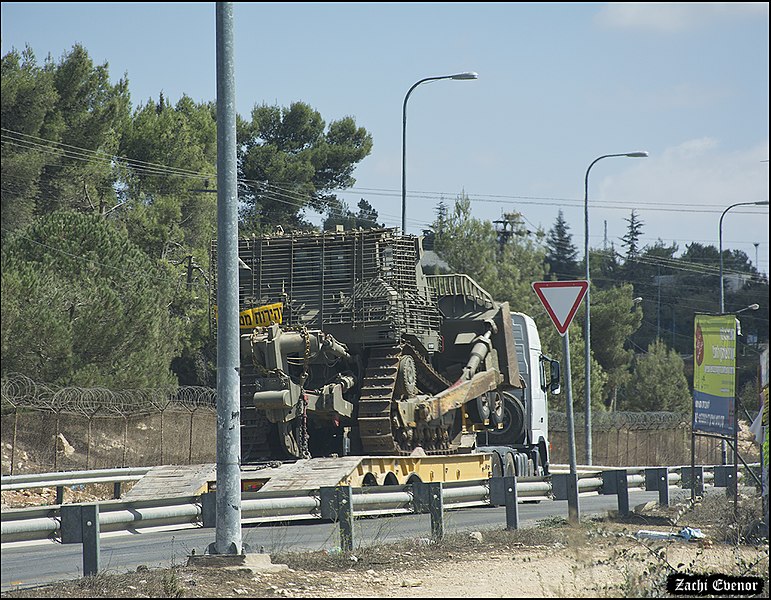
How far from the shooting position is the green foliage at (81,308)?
57.4 ft

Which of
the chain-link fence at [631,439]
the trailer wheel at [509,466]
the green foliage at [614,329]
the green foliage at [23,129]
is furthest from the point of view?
the green foliage at [614,329]

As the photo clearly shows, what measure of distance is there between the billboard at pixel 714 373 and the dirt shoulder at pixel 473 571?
2.70m

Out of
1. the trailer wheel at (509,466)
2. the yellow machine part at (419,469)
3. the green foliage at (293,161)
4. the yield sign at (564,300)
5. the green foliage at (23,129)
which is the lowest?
the trailer wheel at (509,466)

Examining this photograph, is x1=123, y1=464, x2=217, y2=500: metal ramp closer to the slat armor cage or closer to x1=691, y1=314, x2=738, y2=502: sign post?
the slat armor cage

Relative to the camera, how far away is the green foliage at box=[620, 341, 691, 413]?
5891 centimetres

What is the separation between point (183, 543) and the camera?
14.9m

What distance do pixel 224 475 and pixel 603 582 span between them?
354cm

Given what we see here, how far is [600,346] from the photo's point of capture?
5641cm

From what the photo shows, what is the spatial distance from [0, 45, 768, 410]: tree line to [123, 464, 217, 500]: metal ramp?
2.68 meters

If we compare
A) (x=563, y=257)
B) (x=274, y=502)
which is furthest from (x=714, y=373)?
(x=563, y=257)

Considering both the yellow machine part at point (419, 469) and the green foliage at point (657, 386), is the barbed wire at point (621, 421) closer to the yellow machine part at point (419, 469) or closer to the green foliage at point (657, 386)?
the green foliage at point (657, 386)

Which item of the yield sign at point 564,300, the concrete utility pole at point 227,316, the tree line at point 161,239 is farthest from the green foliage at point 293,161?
the concrete utility pole at point 227,316

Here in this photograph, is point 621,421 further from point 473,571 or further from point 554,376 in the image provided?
point 473,571

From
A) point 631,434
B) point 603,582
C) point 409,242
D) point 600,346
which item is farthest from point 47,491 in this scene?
point 600,346
